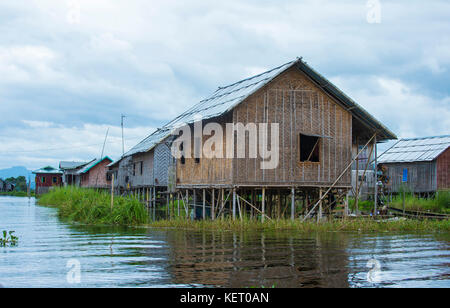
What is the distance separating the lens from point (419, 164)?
32.5 metres

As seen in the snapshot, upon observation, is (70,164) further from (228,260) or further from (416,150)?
(228,260)

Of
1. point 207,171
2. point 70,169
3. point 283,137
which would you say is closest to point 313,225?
point 283,137

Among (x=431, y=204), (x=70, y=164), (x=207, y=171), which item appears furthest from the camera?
(x=70, y=164)

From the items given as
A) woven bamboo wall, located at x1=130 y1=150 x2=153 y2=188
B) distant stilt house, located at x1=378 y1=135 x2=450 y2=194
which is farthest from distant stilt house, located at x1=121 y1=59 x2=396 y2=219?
distant stilt house, located at x1=378 y1=135 x2=450 y2=194

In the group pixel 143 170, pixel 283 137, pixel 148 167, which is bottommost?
pixel 143 170

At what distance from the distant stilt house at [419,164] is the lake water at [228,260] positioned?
1696 cm

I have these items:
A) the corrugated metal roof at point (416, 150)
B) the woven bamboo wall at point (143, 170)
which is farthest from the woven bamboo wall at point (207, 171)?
the corrugated metal roof at point (416, 150)

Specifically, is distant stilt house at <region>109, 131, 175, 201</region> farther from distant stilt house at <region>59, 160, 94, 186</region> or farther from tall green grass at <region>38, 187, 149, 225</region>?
distant stilt house at <region>59, 160, 94, 186</region>

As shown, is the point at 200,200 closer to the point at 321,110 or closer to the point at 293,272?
the point at 321,110

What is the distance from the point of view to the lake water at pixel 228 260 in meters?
8.20

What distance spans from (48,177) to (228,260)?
57299 mm

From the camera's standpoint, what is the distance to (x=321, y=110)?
1855 centimetres
